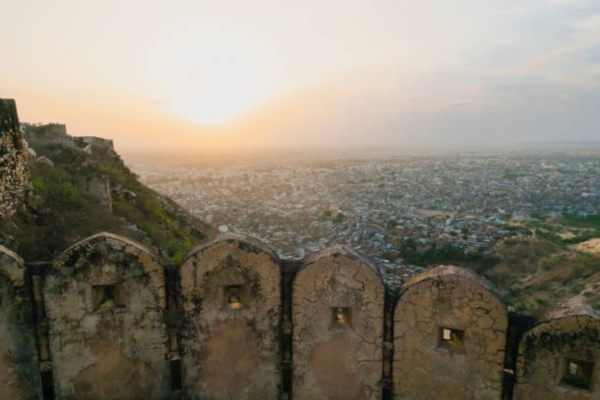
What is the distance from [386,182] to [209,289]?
58700 mm

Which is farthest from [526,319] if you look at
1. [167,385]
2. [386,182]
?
[386,182]

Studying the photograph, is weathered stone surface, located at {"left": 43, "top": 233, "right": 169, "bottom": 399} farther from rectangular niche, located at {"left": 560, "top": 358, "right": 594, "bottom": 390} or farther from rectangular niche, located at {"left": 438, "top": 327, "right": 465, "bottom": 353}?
rectangular niche, located at {"left": 560, "top": 358, "right": 594, "bottom": 390}

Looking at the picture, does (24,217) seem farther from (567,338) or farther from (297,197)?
(297,197)

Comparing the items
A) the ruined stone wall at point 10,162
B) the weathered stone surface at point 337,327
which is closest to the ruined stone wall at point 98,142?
the ruined stone wall at point 10,162

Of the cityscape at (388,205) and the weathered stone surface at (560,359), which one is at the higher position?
the weathered stone surface at (560,359)

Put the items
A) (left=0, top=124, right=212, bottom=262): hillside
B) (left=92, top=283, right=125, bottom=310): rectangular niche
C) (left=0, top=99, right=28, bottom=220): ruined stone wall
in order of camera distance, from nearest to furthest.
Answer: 1. (left=92, top=283, right=125, bottom=310): rectangular niche
2. (left=0, top=99, right=28, bottom=220): ruined stone wall
3. (left=0, top=124, right=212, bottom=262): hillside

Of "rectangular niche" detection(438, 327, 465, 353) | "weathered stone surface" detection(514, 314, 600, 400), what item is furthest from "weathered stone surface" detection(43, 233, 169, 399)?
"weathered stone surface" detection(514, 314, 600, 400)

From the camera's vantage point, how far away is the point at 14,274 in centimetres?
321

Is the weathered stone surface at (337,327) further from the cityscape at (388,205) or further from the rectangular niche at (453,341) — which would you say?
the cityscape at (388,205)

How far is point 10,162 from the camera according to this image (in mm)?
6254

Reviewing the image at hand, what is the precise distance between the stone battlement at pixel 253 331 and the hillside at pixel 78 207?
2.65m

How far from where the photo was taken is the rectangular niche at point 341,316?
11.7ft

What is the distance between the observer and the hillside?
6402mm

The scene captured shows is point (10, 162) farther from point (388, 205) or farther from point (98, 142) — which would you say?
point (388, 205)
